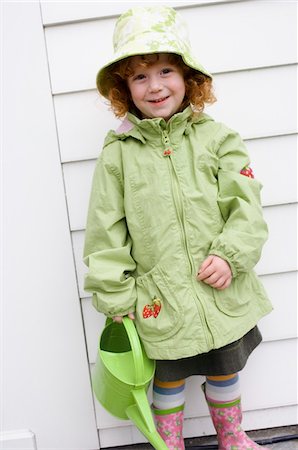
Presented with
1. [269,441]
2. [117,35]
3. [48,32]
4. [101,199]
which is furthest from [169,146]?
[269,441]

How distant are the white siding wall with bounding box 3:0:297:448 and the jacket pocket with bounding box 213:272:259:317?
28 cm

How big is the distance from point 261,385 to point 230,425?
269 millimetres

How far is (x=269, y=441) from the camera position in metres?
1.97

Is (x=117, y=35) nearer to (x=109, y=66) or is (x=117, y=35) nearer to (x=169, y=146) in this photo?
(x=109, y=66)

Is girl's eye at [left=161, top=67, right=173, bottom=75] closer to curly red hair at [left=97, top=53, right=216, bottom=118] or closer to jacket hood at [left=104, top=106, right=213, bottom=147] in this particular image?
curly red hair at [left=97, top=53, right=216, bottom=118]

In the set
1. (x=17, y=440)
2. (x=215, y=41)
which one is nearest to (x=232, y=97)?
(x=215, y=41)

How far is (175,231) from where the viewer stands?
1.59 metres

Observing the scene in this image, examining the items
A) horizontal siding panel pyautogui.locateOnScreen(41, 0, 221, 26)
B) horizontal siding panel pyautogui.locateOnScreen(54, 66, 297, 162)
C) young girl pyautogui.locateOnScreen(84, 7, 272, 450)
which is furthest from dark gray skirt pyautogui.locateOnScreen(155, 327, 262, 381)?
horizontal siding panel pyautogui.locateOnScreen(41, 0, 221, 26)

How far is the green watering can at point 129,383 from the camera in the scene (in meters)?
1.53

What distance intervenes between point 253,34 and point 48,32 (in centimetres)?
72

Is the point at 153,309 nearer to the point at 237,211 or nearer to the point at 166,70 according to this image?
the point at 237,211

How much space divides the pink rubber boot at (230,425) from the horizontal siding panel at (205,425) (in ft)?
0.63

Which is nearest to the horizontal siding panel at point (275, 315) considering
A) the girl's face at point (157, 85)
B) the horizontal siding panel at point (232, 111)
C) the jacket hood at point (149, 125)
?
the horizontal siding panel at point (232, 111)

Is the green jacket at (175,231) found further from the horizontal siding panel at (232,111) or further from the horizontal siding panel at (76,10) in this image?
the horizontal siding panel at (76,10)
